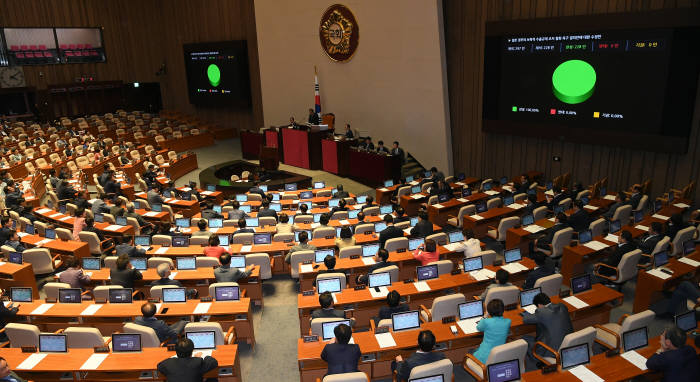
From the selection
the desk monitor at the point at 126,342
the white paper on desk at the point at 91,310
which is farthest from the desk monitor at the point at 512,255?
the white paper on desk at the point at 91,310

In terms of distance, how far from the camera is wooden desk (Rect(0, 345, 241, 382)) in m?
6.00

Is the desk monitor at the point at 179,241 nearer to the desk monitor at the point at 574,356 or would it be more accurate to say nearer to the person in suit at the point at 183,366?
the person in suit at the point at 183,366

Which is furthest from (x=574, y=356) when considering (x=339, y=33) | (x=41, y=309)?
(x=339, y=33)

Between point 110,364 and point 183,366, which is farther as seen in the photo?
point 110,364

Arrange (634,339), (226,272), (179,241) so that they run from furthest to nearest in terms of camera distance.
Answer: (179,241), (226,272), (634,339)

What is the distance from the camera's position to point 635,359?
19.1ft

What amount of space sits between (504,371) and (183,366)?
3691 millimetres

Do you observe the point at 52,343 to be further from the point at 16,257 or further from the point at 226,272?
the point at 16,257

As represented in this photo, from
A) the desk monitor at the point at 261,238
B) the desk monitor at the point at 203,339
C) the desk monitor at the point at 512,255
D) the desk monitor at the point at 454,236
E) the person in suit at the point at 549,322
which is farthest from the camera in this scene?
the desk monitor at the point at 261,238

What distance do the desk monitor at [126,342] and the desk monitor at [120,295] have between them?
154 cm

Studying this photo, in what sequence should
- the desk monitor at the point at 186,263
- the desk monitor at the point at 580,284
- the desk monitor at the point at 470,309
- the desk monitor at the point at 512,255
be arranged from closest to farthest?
the desk monitor at the point at 470,309, the desk monitor at the point at 580,284, the desk monitor at the point at 512,255, the desk monitor at the point at 186,263

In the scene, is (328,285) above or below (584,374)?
above

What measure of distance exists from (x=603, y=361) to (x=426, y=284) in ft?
9.23

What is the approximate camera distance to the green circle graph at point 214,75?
26.2 m
